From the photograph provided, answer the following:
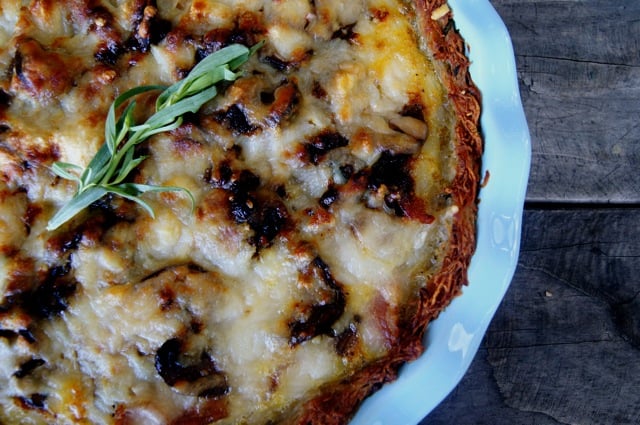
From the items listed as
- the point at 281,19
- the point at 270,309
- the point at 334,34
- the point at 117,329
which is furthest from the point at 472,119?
the point at 117,329

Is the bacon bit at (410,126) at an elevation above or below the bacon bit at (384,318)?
above

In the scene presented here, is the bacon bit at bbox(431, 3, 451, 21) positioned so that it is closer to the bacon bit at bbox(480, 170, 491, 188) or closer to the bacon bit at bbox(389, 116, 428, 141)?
the bacon bit at bbox(389, 116, 428, 141)

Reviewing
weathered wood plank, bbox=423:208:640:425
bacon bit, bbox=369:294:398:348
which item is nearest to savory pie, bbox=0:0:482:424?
bacon bit, bbox=369:294:398:348

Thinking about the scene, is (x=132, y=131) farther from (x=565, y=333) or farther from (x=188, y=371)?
(x=565, y=333)

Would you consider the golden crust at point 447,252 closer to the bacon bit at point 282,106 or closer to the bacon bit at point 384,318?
the bacon bit at point 384,318

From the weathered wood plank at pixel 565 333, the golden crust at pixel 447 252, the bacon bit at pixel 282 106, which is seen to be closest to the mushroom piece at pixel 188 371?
the golden crust at pixel 447 252
